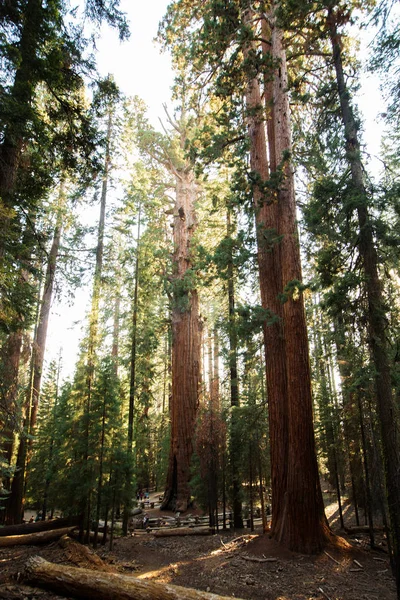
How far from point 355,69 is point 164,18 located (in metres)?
7.16

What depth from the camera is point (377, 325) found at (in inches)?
272

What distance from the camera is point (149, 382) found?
22.4 metres

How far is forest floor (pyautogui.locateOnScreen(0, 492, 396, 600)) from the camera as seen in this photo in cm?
606

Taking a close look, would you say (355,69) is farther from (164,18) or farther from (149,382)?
(149,382)

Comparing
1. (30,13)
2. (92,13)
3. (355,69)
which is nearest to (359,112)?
(355,69)

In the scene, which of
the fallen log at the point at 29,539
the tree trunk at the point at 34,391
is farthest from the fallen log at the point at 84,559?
the tree trunk at the point at 34,391

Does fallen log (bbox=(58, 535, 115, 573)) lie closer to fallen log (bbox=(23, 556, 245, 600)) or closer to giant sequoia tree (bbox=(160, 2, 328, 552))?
fallen log (bbox=(23, 556, 245, 600))

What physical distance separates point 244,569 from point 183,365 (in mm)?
10202

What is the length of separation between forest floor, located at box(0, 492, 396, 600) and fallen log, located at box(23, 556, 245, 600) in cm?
16

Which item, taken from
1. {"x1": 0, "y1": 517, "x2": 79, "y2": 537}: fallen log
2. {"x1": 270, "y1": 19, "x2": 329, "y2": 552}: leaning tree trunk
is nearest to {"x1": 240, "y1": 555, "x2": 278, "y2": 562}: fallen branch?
{"x1": 270, "y1": 19, "x2": 329, "y2": 552}: leaning tree trunk

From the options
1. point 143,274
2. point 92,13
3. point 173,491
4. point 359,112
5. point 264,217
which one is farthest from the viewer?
point 143,274

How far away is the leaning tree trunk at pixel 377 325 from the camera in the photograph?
622 cm

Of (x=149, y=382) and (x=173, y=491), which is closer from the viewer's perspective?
(x=173, y=491)

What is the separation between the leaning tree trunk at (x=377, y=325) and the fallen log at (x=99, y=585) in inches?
131
